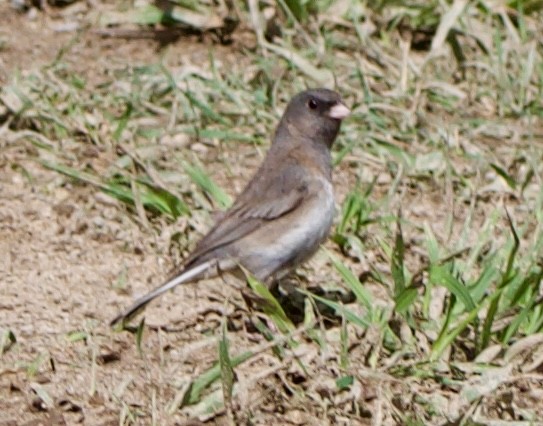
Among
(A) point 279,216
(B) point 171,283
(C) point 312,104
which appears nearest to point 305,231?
(A) point 279,216

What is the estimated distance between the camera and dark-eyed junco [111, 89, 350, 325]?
5445 millimetres

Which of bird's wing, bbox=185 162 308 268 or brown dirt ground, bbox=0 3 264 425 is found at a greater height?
bird's wing, bbox=185 162 308 268

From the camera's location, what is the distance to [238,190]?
6.39 m

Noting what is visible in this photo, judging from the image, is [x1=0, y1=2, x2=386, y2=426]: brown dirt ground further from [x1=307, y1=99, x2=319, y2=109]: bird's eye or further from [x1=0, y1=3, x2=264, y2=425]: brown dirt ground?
[x1=307, y1=99, x2=319, y2=109]: bird's eye

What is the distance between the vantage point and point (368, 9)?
308 inches

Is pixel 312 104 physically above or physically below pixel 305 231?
above

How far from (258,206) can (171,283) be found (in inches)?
23.7

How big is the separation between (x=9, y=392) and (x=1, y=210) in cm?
141

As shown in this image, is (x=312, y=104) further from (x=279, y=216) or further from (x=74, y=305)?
(x=74, y=305)

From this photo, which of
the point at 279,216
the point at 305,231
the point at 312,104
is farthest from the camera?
the point at 312,104

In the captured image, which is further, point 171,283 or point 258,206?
point 258,206

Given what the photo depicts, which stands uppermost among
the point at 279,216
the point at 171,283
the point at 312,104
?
the point at 312,104

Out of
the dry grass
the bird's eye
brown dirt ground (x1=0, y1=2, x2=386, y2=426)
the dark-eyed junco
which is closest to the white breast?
the dark-eyed junco

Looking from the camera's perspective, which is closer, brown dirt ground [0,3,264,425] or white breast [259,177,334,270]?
brown dirt ground [0,3,264,425]
